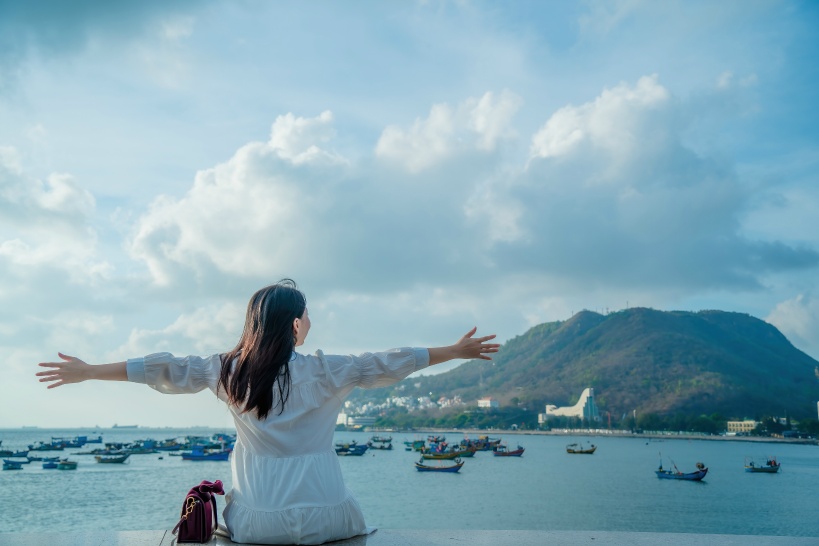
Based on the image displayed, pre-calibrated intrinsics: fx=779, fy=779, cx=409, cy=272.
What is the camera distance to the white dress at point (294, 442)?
2846 mm

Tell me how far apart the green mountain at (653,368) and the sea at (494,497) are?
219 ft

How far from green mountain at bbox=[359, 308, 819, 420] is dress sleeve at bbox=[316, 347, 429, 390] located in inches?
5028

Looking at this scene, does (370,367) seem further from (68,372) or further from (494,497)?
(494,497)

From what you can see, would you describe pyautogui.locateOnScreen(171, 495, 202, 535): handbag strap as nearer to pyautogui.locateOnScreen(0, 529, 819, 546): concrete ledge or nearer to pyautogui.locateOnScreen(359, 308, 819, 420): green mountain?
pyautogui.locateOnScreen(0, 529, 819, 546): concrete ledge

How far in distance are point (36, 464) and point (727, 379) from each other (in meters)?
111

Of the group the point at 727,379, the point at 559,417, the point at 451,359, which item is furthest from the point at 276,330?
the point at 727,379

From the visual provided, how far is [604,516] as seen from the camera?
104 feet

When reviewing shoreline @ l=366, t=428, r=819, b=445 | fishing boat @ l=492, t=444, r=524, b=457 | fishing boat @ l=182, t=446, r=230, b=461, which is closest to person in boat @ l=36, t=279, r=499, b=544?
fishing boat @ l=182, t=446, r=230, b=461

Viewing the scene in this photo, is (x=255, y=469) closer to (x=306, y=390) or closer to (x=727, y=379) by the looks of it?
(x=306, y=390)

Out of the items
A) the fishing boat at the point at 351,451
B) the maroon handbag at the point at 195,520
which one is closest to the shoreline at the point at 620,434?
the fishing boat at the point at 351,451

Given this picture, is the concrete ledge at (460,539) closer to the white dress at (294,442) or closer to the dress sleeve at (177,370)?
the white dress at (294,442)

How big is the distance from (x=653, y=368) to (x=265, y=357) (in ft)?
472

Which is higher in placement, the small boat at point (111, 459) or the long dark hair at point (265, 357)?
the long dark hair at point (265, 357)

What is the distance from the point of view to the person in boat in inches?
111
